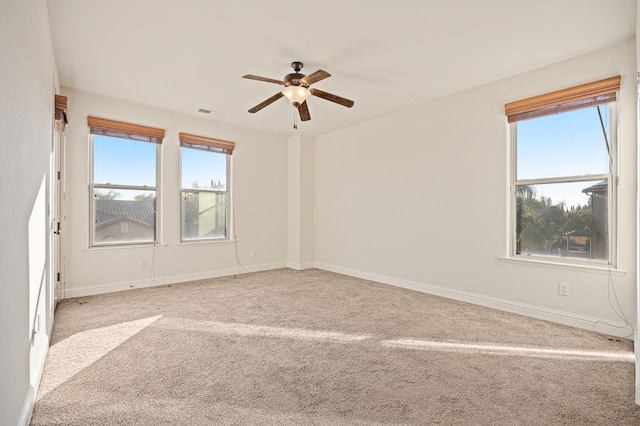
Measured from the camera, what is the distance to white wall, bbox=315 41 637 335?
9.55 feet

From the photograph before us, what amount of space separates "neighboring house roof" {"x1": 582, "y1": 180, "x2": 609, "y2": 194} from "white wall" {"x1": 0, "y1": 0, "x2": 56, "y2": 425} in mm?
4289

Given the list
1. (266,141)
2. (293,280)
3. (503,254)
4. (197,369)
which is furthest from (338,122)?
(197,369)

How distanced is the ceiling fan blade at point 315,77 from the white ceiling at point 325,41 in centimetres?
27

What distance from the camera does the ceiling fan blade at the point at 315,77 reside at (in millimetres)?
2832

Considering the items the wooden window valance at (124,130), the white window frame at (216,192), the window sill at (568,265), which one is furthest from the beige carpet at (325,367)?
the wooden window valance at (124,130)

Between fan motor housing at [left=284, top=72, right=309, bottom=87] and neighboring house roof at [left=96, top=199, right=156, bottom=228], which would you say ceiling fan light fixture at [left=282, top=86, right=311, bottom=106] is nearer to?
Answer: fan motor housing at [left=284, top=72, right=309, bottom=87]

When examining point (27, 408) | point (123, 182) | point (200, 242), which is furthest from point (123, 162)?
point (27, 408)

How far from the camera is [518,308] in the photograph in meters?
3.45

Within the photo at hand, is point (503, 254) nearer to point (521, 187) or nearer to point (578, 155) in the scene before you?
point (521, 187)

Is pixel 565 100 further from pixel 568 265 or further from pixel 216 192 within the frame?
pixel 216 192

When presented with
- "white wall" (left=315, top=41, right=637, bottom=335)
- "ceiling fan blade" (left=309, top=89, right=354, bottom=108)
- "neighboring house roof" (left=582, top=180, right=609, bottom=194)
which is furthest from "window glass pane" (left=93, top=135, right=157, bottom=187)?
"neighboring house roof" (left=582, top=180, right=609, bottom=194)

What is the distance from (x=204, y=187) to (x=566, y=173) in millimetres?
4901

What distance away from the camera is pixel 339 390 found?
194cm

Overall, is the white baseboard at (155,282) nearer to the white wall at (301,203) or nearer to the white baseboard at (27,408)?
the white wall at (301,203)
